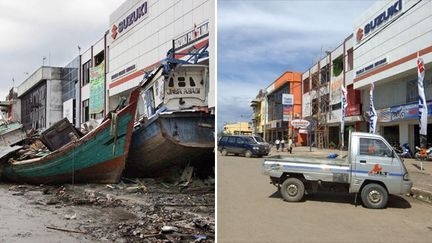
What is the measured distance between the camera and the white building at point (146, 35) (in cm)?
1348

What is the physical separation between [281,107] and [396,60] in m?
27.9

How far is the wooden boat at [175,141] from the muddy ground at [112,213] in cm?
63

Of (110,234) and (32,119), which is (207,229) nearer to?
(110,234)

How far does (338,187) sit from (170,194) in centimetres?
398

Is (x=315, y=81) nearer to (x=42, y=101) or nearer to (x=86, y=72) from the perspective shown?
(x=86, y=72)

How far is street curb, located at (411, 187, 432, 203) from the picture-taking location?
31.5 ft

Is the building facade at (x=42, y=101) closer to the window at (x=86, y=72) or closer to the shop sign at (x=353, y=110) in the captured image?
the window at (x=86, y=72)

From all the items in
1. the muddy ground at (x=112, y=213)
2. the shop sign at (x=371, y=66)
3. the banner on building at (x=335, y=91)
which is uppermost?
the shop sign at (x=371, y=66)

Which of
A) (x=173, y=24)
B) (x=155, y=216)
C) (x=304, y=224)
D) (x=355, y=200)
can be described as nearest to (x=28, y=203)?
(x=155, y=216)

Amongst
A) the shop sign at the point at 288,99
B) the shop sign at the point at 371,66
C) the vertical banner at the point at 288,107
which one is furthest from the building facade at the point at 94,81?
the vertical banner at the point at 288,107

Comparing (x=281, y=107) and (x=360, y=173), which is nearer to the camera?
(x=360, y=173)

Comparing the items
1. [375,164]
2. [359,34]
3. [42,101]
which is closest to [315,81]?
[359,34]

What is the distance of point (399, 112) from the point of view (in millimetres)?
24016

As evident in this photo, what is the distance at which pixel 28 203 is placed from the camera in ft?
33.5
